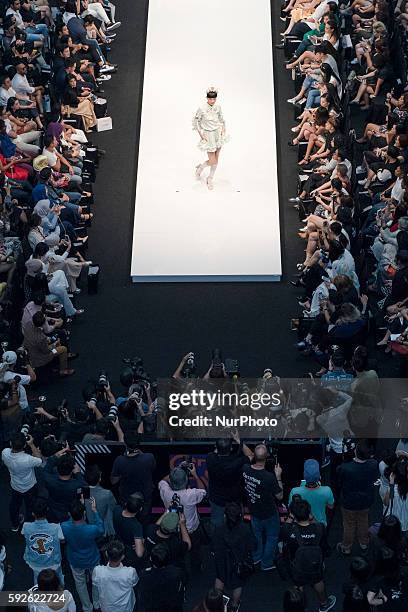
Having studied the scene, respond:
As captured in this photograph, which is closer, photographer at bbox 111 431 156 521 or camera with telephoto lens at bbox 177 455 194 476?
photographer at bbox 111 431 156 521

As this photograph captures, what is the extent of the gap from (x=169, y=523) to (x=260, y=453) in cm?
133

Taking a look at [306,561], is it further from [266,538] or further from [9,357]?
[9,357]

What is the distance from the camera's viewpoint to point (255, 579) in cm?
1461

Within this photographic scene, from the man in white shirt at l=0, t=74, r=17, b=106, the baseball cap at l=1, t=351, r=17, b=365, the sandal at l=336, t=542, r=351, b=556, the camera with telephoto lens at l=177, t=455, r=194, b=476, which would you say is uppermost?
the man in white shirt at l=0, t=74, r=17, b=106

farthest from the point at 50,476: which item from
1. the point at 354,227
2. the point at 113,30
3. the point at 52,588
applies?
the point at 113,30

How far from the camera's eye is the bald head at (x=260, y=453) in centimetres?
1382

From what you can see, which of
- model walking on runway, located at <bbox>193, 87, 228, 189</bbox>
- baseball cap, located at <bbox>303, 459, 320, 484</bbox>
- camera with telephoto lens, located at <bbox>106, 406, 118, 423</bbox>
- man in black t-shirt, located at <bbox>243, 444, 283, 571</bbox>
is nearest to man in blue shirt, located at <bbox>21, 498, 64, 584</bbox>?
camera with telephoto lens, located at <bbox>106, 406, 118, 423</bbox>

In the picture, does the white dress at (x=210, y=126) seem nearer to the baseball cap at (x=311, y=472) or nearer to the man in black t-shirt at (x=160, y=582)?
the baseball cap at (x=311, y=472)

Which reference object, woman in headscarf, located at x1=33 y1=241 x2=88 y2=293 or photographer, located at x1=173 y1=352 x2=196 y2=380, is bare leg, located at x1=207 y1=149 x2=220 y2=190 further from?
photographer, located at x1=173 y1=352 x2=196 y2=380

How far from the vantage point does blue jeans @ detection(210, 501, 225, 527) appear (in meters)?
14.6

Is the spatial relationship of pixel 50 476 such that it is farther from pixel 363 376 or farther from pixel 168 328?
pixel 168 328

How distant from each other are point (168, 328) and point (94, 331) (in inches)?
38.1

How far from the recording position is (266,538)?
14.5m

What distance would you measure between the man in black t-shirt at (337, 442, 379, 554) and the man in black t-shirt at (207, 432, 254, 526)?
39.5 inches
